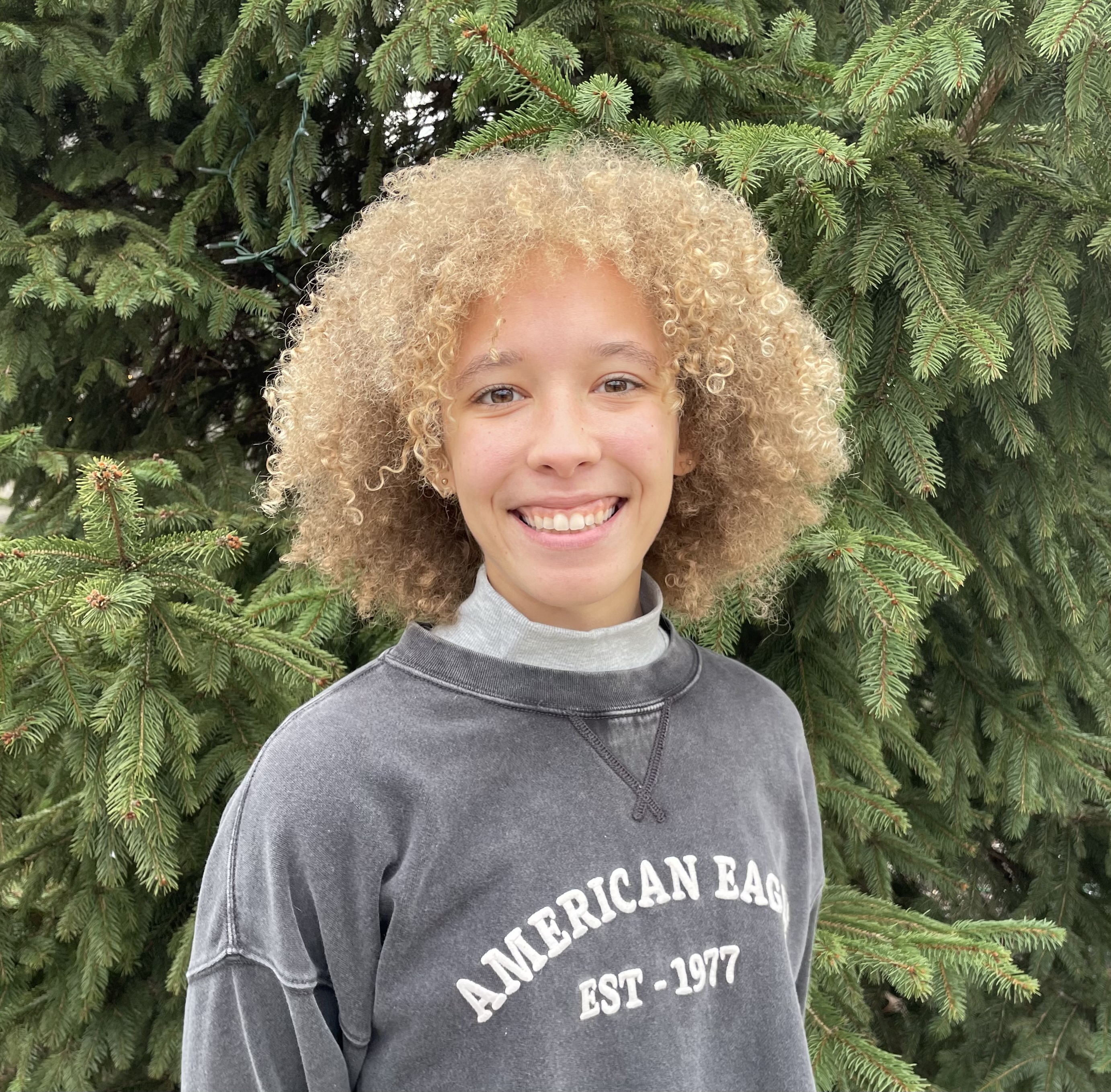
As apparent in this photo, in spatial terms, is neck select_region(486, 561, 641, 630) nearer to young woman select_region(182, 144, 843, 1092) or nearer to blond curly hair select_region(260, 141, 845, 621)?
young woman select_region(182, 144, 843, 1092)

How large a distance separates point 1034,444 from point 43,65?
8.40ft

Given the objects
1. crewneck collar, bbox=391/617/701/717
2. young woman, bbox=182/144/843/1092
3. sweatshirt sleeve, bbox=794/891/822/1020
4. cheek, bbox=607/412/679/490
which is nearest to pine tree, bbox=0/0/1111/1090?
sweatshirt sleeve, bbox=794/891/822/1020

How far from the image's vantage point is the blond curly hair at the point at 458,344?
49.2 inches

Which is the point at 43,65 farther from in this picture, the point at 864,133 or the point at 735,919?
the point at 735,919

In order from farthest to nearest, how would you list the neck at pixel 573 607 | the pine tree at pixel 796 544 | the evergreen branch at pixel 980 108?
the evergreen branch at pixel 980 108, the pine tree at pixel 796 544, the neck at pixel 573 607

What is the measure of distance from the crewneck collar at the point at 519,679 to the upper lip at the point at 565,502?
21 centimetres

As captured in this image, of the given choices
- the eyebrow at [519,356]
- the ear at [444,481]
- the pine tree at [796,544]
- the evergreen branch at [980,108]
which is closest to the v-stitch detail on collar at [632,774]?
the ear at [444,481]

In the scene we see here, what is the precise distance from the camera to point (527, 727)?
1.19 metres

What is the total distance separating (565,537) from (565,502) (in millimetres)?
46

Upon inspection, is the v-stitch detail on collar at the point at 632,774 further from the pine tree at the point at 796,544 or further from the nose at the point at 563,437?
the pine tree at the point at 796,544

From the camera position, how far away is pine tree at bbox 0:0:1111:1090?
1574 mm

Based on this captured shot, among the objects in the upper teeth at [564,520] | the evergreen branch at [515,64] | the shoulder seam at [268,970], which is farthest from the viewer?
the evergreen branch at [515,64]

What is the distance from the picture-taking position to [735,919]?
121 centimetres

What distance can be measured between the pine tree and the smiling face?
509 mm
